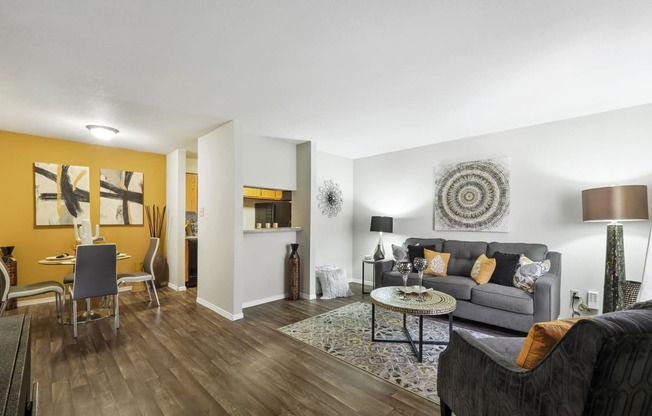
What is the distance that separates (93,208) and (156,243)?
1.34 metres

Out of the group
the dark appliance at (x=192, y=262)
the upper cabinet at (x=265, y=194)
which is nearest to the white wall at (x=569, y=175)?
the upper cabinet at (x=265, y=194)

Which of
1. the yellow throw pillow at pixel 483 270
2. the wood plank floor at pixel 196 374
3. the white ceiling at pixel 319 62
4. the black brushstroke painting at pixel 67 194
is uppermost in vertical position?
the white ceiling at pixel 319 62

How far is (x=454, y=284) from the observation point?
11.3 ft

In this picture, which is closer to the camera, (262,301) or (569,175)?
(569,175)

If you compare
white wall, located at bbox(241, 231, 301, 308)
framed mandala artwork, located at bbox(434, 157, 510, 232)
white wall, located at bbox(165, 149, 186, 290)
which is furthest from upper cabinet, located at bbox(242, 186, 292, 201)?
framed mandala artwork, located at bbox(434, 157, 510, 232)

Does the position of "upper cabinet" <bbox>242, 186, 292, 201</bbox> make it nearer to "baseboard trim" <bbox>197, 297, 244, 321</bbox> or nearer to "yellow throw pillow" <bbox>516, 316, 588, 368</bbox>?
"baseboard trim" <bbox>197, 297, 244, 321</bbox>

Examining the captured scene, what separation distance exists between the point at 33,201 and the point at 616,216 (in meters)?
7.13

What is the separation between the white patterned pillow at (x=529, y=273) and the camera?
3.07 m

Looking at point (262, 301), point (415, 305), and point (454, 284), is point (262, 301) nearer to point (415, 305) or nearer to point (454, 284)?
point (415, 305)

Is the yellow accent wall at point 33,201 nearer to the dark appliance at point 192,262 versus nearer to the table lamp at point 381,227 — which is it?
the dark appliance at point 192,262

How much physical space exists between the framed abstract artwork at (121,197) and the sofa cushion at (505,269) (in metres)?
5.55

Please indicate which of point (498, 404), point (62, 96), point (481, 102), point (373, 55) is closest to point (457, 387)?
point (498, 404)

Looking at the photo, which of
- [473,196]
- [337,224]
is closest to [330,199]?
[337,224]

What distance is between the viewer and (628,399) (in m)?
0.92
